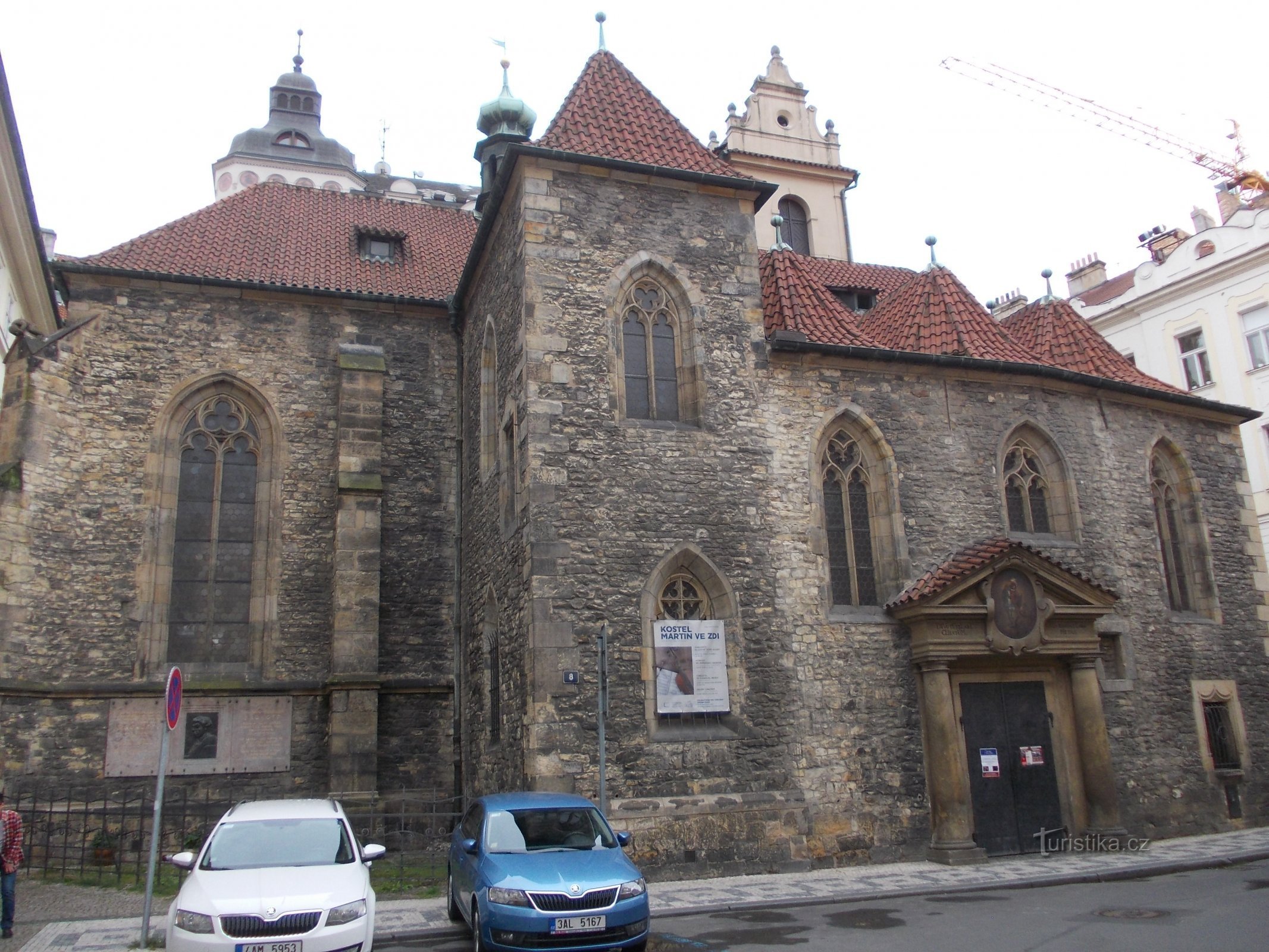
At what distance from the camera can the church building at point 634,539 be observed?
13.6 m

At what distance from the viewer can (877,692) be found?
14.5 metres

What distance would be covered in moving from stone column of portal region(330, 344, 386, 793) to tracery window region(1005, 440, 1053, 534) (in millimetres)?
10126

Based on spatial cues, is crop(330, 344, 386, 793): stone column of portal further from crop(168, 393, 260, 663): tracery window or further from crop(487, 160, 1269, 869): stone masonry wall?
crop(487, 160, 1269, 869): stone masonry wall

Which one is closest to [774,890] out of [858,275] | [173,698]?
[173,698]

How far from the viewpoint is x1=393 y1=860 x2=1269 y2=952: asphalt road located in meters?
8.50

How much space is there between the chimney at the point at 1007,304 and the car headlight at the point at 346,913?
26.8m

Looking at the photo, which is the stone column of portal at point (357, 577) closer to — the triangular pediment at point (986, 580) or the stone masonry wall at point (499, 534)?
the stone masonry wall at point (499, 534)

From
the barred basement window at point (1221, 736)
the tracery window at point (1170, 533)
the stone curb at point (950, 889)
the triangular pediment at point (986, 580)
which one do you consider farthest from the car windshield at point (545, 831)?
the tracery window at point (1170, 533)

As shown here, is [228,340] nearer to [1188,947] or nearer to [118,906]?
[118,906]

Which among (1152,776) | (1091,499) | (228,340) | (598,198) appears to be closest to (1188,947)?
(1152,776)

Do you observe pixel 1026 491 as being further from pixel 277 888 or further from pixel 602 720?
pixel 277 888

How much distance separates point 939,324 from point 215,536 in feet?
40.2

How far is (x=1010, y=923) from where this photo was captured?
9562 mm

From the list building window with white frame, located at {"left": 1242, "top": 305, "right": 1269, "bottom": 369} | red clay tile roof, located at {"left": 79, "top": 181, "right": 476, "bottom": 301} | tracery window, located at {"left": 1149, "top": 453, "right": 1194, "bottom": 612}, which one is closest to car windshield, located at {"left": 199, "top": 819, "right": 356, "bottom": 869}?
red clay tile roof, located at {"left": 79, "top": 181, "right": 476, "bottom": 301}
